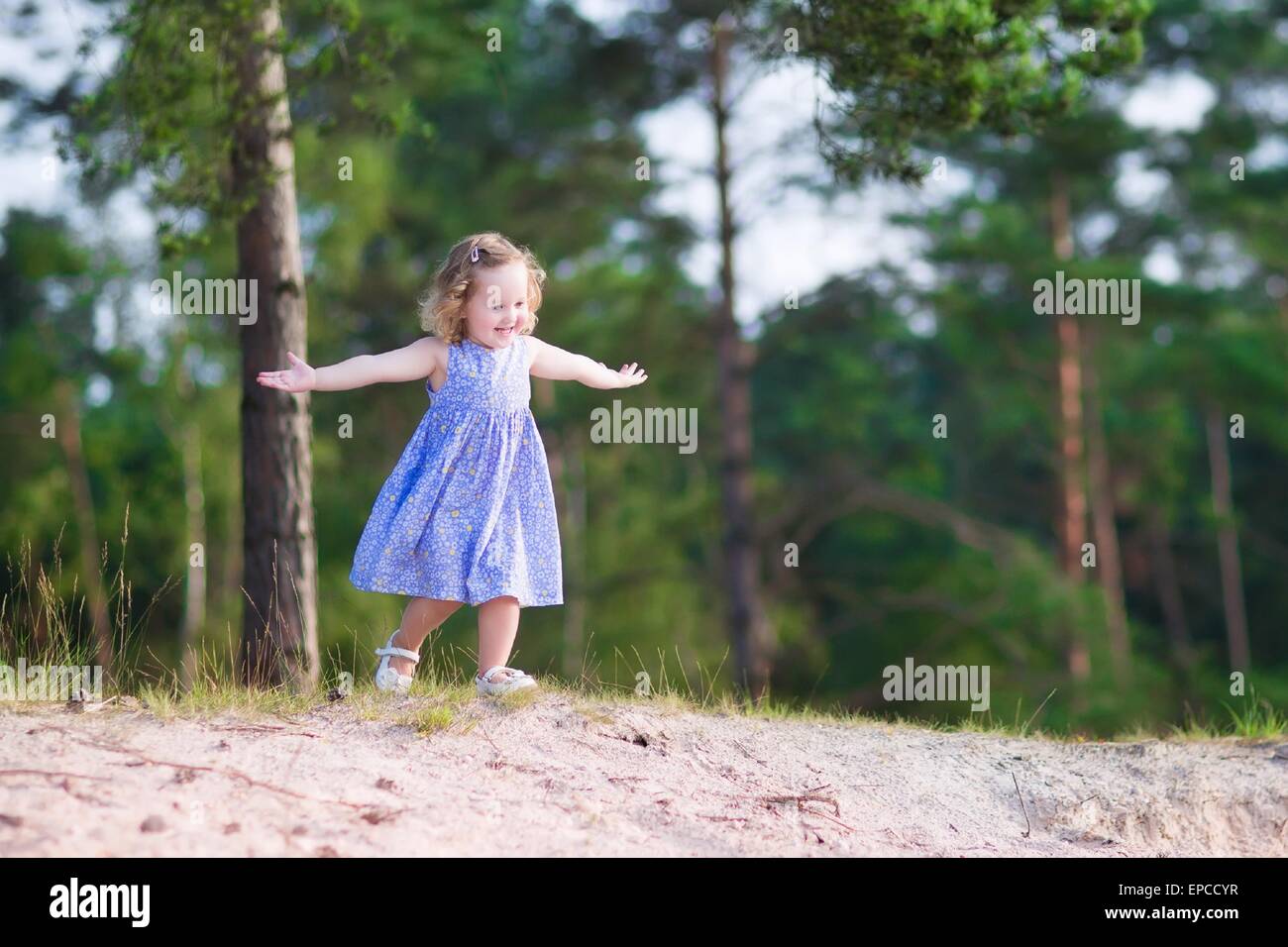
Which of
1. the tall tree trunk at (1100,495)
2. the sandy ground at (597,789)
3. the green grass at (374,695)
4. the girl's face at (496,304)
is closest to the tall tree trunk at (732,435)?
the tall tree trunk at (1100,495)

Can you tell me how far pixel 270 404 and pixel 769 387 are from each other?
72.8ft

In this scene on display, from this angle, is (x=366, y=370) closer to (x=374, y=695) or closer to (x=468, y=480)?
(x=468, y=480)

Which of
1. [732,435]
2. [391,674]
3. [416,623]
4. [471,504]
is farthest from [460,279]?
[732,435]

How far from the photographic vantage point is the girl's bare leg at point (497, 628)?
17.1ft

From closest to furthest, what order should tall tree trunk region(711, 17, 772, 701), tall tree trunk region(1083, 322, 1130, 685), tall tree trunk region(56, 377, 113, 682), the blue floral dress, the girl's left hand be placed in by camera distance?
the blue floral dress
the girl's left hand
tall tree trunk region(711, 17, 772, 701)
tall tree trunk region(1083, 322, 1130, 685)
tall tree trunk region(56, 377, 113, 682)

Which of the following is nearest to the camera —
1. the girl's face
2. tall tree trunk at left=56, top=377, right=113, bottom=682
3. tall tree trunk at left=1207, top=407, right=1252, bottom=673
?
the girl's face

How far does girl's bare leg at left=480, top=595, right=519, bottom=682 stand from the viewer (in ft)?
17.1

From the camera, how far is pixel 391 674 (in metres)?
5.33

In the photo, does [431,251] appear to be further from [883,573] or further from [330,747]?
[330,747]

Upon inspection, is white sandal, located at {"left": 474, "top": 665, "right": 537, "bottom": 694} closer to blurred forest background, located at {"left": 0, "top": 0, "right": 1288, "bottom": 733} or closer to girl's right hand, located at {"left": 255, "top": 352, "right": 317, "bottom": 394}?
girl's right hand, located at {"left": 255, "top": 352, "right": 317, "bottom": 394}

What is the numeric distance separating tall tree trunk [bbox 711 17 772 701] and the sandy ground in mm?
8595

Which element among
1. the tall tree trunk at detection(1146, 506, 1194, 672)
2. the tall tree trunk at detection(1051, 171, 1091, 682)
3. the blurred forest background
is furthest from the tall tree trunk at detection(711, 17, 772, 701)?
the tall tree trunk at detection(1146, 506, 1194, 672)

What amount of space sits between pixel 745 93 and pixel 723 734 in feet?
34.9

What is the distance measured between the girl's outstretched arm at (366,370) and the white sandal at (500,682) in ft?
3.96
